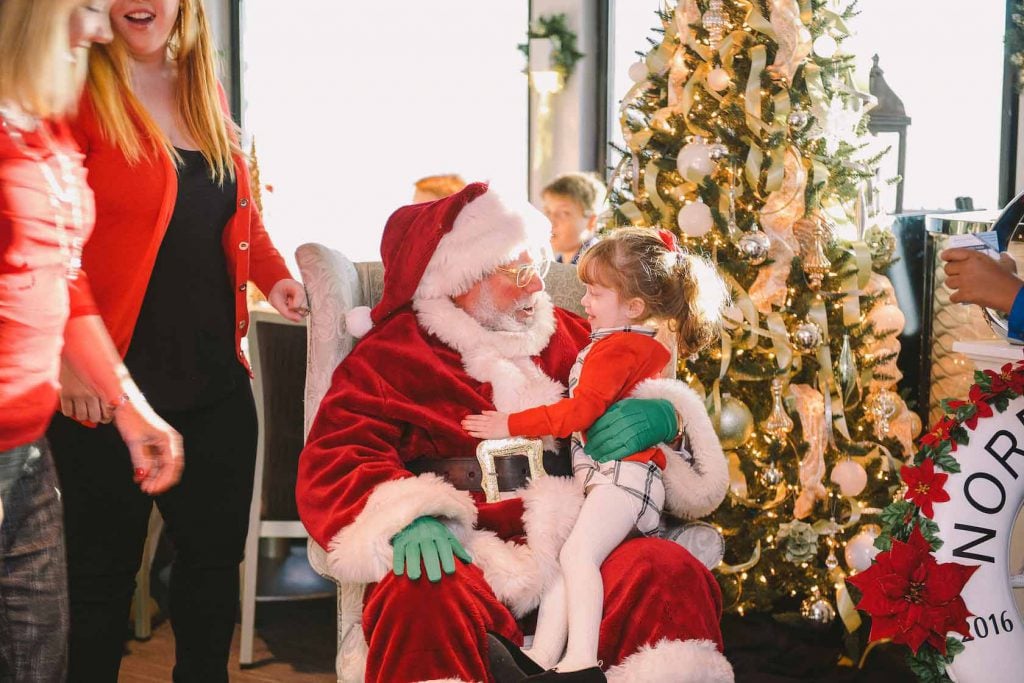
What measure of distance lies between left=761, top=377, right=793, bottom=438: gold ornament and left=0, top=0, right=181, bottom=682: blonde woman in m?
1.78

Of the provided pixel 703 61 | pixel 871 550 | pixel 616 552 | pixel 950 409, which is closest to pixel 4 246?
pixel 616 552

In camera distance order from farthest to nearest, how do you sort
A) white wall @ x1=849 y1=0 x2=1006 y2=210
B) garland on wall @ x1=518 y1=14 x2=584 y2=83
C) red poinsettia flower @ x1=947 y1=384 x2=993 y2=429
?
garland on wall @ x1=518 y1=14 x2=584 y2=83
white wall @ x1=849 y1=0 x2=1006 y2=210
red poinsettia flower @ x1=947 y1=384 x2=993 y2=429

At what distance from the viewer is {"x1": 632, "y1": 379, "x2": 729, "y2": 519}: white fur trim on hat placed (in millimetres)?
2166

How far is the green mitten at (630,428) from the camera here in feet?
6.84

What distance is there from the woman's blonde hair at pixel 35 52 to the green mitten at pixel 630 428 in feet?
3.93

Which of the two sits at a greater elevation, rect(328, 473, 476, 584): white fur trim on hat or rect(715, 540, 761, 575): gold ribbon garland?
rect(328, 473, 476, 584): white fur trim on hat

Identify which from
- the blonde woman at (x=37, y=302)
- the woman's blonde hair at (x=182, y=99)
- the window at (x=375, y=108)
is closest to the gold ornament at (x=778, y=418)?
the woman's blonde hair at (x=182, y=99)

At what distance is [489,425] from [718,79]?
1181 mm

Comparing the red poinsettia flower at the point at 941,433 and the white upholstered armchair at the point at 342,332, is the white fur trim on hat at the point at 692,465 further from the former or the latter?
the red poinsettia flower at the point at 941,433

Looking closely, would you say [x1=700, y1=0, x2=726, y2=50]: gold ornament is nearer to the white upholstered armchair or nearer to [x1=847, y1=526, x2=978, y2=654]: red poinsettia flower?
the white upholstered armchair

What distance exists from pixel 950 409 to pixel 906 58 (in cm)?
278

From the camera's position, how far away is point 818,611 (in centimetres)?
286

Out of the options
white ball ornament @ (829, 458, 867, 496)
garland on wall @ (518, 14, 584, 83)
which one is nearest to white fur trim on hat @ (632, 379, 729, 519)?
white ball ornament @ (829, 458, 867, 496)

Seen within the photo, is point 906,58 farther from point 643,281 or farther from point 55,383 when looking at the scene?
point 55,383
